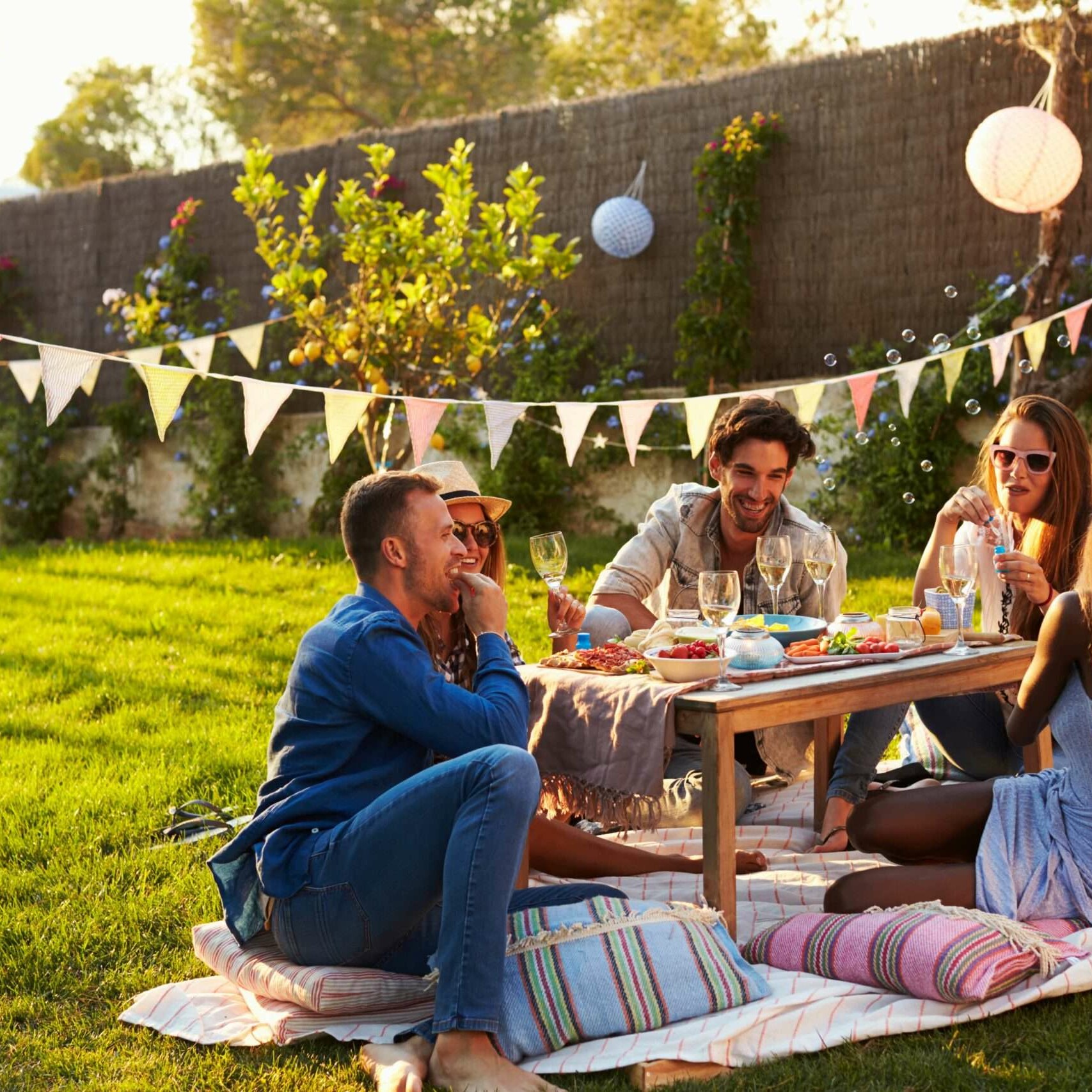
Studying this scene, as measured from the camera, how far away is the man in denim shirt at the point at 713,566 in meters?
4.16

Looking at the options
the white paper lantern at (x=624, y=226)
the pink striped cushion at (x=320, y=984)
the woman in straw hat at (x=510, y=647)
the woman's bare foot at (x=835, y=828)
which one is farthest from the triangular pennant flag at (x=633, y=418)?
the white paper lantern at (x=624, y=226)

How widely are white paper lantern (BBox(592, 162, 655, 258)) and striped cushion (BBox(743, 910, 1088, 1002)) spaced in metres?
6.33

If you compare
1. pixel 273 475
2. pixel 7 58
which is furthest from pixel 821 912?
pixel 7 58

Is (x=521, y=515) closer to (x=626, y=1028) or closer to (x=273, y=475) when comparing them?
(x=273, y=475)

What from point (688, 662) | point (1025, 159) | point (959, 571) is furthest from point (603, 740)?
point (1025, 159)

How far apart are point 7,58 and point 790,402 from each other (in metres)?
17.5

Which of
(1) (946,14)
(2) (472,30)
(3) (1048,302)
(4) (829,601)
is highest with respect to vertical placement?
(2) (472,30)

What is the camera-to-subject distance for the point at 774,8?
78.7ft

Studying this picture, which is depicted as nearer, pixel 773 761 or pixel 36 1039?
pixel 36 1039

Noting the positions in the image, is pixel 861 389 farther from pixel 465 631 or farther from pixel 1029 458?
pixel 465 631

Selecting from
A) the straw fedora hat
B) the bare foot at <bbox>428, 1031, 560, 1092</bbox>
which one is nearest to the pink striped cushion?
the bare foot at <bbox>428, 1031, 560, 1092</bbox>

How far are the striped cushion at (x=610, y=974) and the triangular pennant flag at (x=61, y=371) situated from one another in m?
2.09

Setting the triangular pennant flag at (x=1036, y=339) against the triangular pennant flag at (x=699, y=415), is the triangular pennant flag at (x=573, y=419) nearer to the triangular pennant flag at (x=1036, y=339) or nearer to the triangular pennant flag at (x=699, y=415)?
the triangular pennant flag at (x=699, y=415)

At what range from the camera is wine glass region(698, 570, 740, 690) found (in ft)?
9.86
